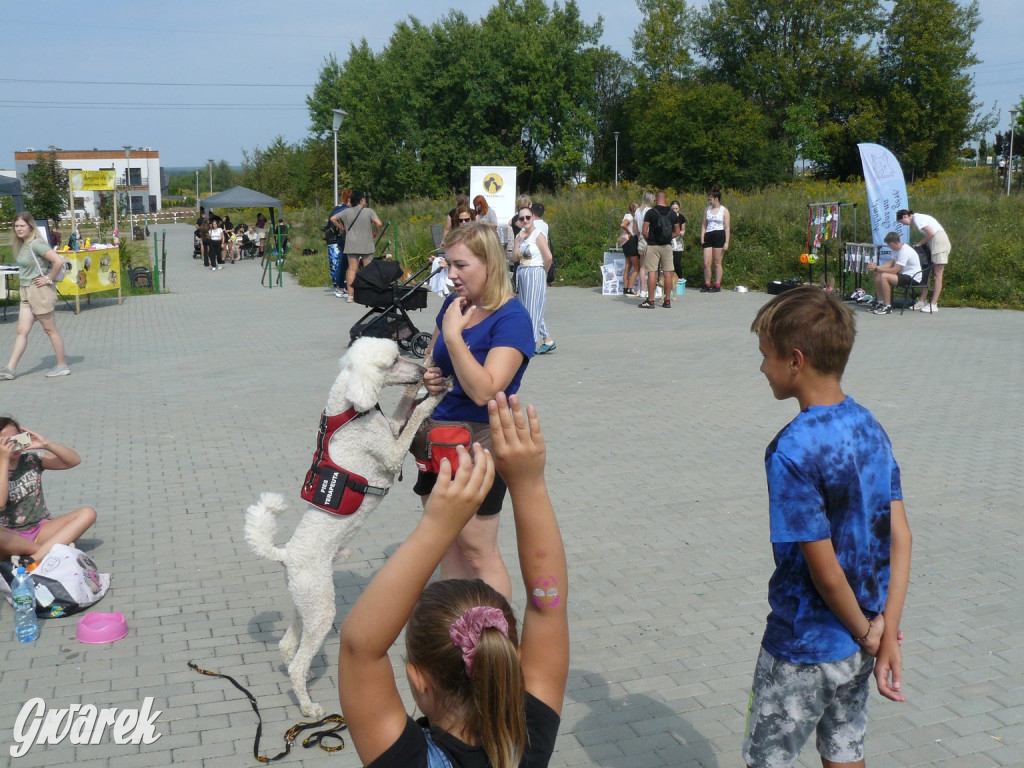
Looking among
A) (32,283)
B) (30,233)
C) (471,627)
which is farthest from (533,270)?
(471,627)

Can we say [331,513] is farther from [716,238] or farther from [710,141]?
[710,141]

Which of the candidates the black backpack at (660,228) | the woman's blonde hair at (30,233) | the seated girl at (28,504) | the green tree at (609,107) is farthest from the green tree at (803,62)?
the seated girl at (28,504)

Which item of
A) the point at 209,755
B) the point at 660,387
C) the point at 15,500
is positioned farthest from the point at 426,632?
the point at 660,387

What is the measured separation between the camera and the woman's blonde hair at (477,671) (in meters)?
1.72

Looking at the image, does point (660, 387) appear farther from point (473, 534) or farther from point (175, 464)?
point (473, 534)

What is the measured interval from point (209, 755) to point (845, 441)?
8.96 feet

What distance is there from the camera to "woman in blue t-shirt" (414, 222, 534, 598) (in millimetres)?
3662

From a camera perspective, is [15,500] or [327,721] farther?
[15,500]

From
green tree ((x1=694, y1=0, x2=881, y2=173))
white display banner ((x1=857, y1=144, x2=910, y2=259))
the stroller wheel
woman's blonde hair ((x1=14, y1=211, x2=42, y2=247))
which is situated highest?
green tree ((x1=694, y1=0, x2=881, y2=173))

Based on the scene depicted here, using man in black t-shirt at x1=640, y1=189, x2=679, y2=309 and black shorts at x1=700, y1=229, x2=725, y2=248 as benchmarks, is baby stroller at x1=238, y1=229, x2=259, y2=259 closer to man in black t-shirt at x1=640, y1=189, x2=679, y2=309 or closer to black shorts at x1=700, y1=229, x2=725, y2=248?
black shorts at x1=700, y1=229, x2=725, y2=248

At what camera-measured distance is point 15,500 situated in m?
5.18

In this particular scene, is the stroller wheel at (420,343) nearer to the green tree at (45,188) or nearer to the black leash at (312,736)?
the black leash at (312,736)

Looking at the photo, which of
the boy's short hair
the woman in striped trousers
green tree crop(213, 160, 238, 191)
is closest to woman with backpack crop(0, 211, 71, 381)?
the woman in striped trousers

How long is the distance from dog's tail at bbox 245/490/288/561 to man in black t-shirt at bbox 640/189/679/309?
42.7 feet
